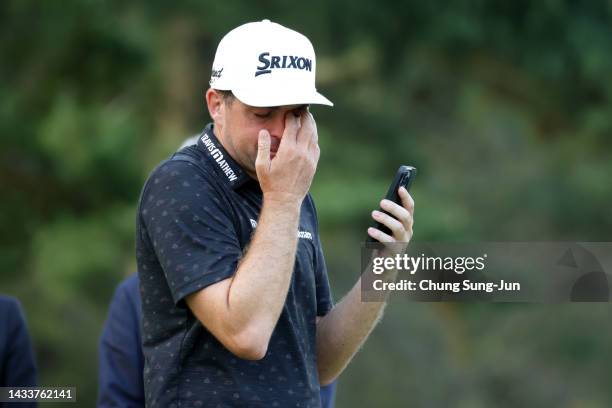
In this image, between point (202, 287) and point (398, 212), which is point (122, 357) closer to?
point (398, 212)

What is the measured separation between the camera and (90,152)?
9.69 m

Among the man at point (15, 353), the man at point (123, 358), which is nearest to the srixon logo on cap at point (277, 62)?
the man at point (123, 358)

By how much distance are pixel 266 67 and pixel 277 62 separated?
35 millimetres

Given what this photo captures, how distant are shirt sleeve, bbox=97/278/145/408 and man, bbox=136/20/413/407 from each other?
1.51 metres

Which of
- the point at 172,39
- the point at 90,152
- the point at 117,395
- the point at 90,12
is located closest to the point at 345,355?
the point at 117,395

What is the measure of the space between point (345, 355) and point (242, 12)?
8535 mm

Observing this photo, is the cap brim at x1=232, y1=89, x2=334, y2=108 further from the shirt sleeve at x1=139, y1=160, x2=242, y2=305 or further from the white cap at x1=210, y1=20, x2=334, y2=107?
the shirt sleeve at x1=139, y1=160, x2=242, y2=305

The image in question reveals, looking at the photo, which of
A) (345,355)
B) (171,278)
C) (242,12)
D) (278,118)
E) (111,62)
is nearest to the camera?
(171,278)

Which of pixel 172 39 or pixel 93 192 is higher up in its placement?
pixel 172 39

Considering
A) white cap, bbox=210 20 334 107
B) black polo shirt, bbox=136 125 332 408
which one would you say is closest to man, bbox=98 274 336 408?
black polo shirt, bbox=136 125 332 408

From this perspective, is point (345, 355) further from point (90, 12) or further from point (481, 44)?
point (481, 44)

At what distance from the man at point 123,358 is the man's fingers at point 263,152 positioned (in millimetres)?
1627

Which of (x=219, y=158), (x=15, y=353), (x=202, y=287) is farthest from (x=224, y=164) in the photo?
(x=15, y=353)

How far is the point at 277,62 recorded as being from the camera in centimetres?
293
